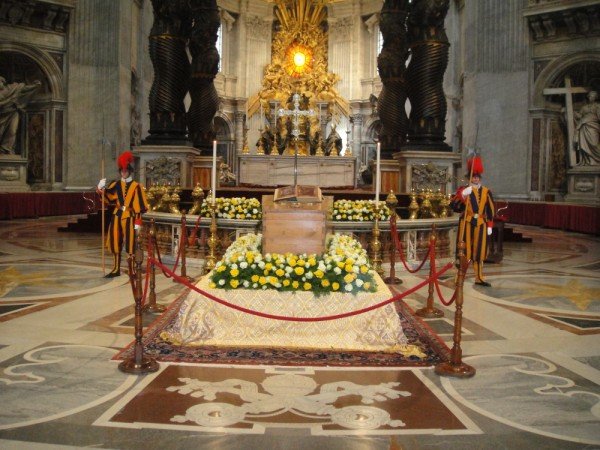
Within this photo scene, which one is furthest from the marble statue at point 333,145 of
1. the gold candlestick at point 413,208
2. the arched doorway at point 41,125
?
the arched doorway at point 41,125

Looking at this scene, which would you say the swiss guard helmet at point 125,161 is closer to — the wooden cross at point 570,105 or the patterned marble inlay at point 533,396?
the patterned marble inlay at point 533,396

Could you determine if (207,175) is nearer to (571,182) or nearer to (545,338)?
(545,338)

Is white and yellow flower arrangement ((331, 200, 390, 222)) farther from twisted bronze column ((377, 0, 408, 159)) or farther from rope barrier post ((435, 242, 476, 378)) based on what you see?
rope barrier post ((435, 242, 476, 378))

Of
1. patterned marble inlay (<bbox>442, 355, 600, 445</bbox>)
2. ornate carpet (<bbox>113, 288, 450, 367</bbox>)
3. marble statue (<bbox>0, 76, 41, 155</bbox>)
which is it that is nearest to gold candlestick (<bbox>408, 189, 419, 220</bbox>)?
ornate carpet (<bbox>113, 288, 450, 367</bbox>)

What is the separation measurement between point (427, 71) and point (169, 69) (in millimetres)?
5159

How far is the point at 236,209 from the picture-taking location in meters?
10.2

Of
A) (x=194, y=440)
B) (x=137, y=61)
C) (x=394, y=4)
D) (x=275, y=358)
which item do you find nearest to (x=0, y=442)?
(x=194, y=440)

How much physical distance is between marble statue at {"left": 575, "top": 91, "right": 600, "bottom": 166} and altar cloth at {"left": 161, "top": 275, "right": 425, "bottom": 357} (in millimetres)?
17869

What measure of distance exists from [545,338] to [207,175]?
379 inches

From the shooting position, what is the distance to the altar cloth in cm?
559

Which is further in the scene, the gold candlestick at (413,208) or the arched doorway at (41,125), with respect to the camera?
the arched doorway at (41,125)

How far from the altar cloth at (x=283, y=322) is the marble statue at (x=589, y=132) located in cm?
1787

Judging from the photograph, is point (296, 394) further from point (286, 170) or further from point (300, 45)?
point (300, 45)

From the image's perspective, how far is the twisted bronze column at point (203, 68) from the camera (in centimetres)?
1466
